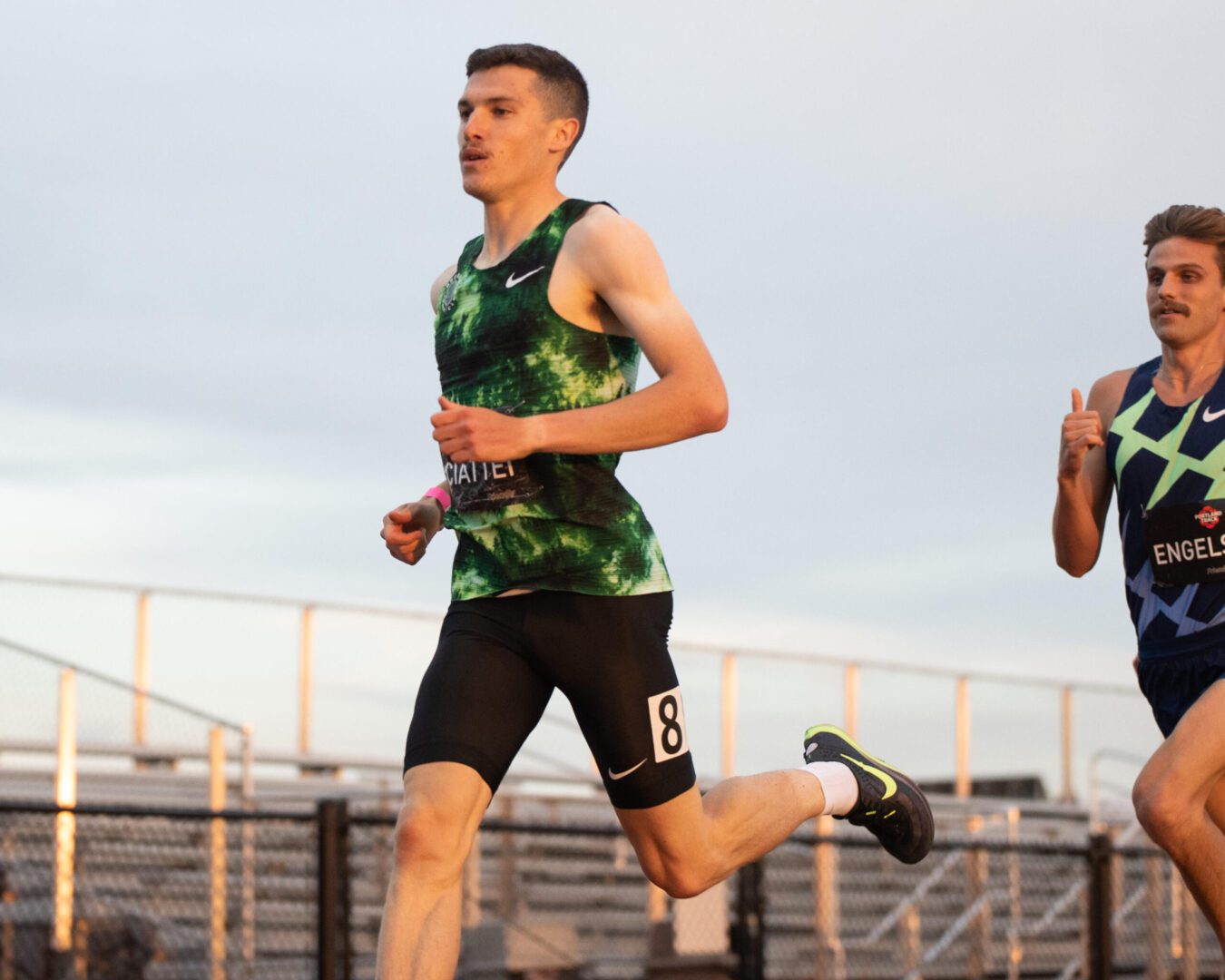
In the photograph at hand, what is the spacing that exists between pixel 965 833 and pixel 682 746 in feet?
42.6

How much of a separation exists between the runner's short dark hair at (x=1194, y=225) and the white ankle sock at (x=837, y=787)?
167 centimetres

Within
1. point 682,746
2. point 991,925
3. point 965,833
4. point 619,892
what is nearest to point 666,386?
point 682,746

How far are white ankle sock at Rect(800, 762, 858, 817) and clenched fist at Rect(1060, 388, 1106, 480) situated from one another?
99cm

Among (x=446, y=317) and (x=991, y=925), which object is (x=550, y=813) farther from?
(x=446, y=317)

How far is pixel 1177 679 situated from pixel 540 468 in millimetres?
1982

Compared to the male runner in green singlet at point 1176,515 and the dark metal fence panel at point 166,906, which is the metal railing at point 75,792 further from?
the male runner in green singlet at point 1176,515

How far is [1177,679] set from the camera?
5332 mm

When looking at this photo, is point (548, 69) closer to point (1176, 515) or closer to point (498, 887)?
point (1176, 515)

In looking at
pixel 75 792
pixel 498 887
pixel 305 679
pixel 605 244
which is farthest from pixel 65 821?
pixel 605 244

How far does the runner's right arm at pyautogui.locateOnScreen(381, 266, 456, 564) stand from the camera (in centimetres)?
455

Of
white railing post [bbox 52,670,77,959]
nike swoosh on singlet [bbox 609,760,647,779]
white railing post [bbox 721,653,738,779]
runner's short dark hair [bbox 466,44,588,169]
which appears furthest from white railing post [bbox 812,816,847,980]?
runner's short dark hair [bbox 466,44,588,169]

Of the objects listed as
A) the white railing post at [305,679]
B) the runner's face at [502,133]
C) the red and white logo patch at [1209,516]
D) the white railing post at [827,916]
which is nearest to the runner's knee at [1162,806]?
the red and white logo patch at [1209,516]

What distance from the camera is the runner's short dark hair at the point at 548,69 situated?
4516 millimetres

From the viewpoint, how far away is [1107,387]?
19.0 feet
